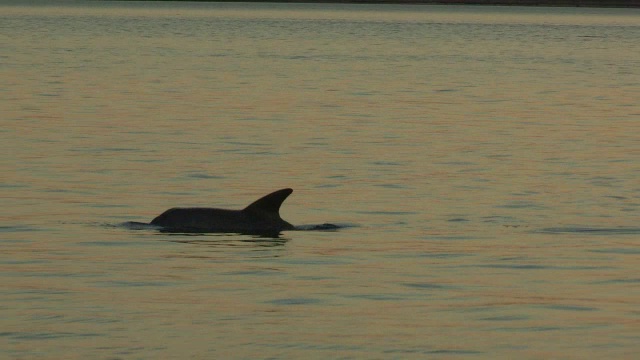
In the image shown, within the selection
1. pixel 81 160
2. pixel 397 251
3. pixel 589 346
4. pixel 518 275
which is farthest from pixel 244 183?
pixel 589 346

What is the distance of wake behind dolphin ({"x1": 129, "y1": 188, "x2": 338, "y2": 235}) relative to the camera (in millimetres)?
27781

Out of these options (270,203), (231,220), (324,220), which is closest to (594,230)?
(324,220)

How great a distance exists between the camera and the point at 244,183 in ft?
116

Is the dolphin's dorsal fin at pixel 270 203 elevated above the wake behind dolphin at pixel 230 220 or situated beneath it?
elevated above

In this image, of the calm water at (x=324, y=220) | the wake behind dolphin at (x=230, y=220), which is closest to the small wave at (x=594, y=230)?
the calm water at (x=324, y=220)

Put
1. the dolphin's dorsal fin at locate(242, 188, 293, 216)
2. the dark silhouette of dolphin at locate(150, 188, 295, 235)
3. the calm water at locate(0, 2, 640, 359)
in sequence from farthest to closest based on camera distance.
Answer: the dark silhouette of dolphin at locate(150, 188, 295, 235) < the dolphin's dorsal fin at locate(242, 188, 293, 216) < the calm water at locate(0, 2, 640, 359)

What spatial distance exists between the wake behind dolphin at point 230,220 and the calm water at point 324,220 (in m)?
0.36

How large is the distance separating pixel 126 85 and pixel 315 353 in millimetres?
49921

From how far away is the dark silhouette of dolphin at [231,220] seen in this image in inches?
1094

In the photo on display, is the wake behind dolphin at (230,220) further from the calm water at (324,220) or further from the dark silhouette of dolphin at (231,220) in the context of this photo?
the calm water at (324,220)

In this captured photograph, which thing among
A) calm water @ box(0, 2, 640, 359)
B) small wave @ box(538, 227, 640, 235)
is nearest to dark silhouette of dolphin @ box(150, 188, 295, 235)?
calm water @ box(0, 2, 640, 359)

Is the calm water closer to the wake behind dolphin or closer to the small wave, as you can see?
the small wave

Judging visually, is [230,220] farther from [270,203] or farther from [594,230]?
[594,230]

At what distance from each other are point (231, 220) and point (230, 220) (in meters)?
0.01
